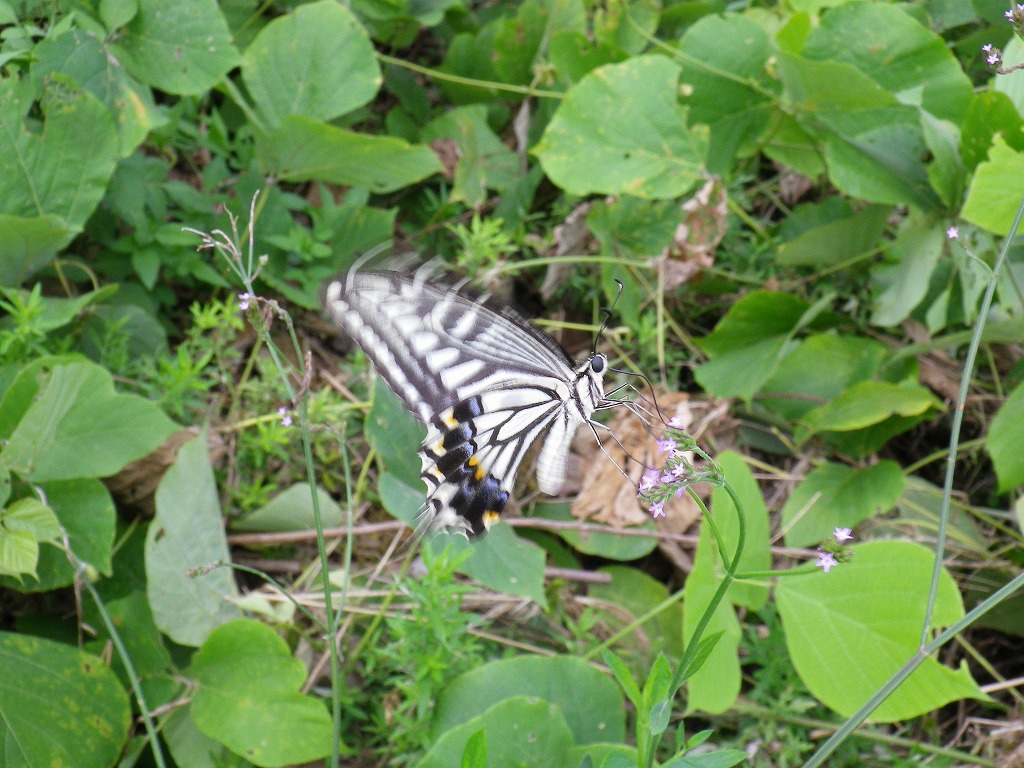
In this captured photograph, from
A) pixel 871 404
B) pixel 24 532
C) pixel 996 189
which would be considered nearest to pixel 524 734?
pixel 24 532

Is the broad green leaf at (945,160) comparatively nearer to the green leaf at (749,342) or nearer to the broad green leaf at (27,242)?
the green leaf at (749,342)

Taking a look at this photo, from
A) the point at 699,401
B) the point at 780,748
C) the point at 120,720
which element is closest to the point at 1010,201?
the point at 699,401

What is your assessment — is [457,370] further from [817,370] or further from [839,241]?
[839,241]

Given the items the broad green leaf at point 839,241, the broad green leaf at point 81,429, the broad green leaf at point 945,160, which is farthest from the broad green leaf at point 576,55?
the broad green leaf at point 81,429

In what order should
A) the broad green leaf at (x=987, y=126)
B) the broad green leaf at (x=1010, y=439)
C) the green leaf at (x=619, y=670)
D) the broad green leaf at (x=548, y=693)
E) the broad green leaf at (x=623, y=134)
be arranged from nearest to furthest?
1. the green leaf at (x=619, y=670)
2. the broad green leaf at (x=548, y=693)
3. the broad green leaf at (x=1010, y=439)
4. the broad green leaf at (x=987, y=126)
5. the broad green leaf at (x=623, y=134)

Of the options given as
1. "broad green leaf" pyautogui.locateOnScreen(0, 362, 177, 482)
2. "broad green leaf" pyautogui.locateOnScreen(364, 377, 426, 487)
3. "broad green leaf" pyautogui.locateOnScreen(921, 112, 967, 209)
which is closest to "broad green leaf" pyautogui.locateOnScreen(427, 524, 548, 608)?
"broad green leaf" pyautogui.locateOnScreen(364, 377, 426, 487)

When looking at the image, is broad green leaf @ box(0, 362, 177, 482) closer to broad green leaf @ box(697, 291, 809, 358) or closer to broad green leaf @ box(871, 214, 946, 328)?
broad green leaf @ box(697, 291, 809, 358)
